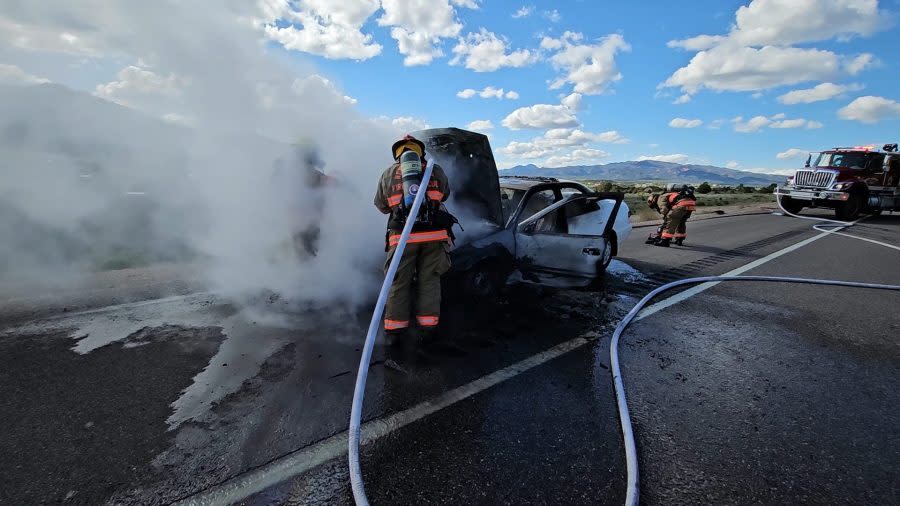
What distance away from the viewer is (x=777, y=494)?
2.04 m

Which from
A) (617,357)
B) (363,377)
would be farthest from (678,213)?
(363,377)

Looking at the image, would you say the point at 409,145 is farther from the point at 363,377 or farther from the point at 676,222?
the point at 676,222

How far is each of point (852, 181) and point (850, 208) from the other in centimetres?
99

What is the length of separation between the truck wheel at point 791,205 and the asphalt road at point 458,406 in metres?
16.6

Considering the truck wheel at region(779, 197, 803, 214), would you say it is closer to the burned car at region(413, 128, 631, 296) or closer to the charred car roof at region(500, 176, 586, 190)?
the charred car roof at region(500, 176, 586, 190)

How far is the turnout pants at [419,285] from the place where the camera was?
3.54 metres

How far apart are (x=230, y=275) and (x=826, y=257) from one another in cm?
1064

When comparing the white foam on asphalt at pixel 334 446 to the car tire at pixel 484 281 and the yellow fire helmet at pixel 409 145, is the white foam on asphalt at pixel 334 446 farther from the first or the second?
the yellow fire helmet at pixel 409 145

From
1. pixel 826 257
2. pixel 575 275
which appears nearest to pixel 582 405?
pixel 575 275

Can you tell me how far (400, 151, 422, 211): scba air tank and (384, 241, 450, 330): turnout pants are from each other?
388mm

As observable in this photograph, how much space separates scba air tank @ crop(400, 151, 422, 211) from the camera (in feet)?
11.2

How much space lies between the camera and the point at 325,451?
7.41 feet

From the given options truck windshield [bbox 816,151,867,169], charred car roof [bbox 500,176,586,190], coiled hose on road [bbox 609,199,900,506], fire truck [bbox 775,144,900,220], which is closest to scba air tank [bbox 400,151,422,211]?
coiled hose on road [bbox 609,199,900,506]

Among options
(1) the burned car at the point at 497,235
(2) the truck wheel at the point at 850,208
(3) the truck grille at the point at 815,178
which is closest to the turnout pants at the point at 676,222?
(1) the burned car at the point at 497,235
